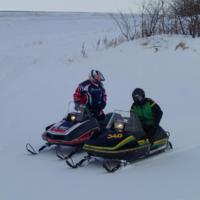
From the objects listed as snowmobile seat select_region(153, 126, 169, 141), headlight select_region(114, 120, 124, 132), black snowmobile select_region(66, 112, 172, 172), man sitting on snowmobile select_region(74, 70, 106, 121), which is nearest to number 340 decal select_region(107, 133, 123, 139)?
black snowmobile select_region(66, 112, 172, 172)

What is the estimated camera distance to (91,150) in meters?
7.99

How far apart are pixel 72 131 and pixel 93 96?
1111mm

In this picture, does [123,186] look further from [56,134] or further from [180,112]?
[180,112]

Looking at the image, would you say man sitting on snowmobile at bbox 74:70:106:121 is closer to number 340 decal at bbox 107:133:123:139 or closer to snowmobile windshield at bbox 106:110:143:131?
snowmobile windshield at bbox 106:110:143:131

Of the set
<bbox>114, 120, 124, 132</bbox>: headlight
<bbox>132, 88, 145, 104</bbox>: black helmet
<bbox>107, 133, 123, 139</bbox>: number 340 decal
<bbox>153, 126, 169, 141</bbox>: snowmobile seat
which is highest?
<bbox>132, 88, 145, 104</bbox>: black helmet

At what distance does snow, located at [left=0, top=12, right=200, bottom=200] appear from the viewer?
711cm

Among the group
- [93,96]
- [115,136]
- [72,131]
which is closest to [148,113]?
[115,136]

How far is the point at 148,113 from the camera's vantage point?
857 centimetres

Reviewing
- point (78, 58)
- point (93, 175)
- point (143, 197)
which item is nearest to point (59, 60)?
point (78, 58)

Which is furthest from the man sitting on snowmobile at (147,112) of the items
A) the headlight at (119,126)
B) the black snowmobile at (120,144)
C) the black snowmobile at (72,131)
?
the black snowmobile at (72,131)

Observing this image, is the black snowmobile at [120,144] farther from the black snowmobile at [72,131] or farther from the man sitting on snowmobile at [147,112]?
the black snowmobile at [72,131]

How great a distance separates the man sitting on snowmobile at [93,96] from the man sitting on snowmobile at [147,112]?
3.88 ft

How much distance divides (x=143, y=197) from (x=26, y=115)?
667 cm

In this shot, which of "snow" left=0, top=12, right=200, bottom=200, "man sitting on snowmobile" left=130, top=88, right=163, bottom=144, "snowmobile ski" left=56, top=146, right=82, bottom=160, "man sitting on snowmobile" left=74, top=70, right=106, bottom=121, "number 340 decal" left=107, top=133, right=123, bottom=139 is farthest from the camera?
"man sitting on snowmobile" left=74, top=70, right=106, bottom=121
